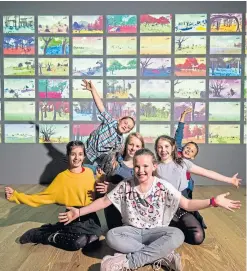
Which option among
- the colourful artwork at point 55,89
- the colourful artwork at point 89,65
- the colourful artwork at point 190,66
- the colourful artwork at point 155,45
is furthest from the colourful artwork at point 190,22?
the colourful artwork at point 55,89

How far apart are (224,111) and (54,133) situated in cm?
238

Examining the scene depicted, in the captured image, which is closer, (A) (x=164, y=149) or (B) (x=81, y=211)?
(B) (x=81, y=211)

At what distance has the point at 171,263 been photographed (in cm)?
246

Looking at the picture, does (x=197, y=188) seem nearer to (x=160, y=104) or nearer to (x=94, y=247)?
(x=160, y=104)

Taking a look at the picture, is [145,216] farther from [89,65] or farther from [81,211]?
[89,65]

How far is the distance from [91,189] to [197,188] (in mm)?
3134

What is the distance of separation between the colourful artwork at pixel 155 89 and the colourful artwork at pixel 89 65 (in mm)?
617

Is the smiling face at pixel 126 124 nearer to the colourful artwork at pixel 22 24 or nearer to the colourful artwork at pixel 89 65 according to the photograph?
the colourful artwork at pixel 89 65

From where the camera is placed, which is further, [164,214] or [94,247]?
[94,247]

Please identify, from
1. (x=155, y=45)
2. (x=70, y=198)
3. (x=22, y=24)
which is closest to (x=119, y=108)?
(x=155, y=45)

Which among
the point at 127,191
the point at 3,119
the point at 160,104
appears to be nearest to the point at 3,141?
the point at 3,119

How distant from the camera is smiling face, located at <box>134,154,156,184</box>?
2.51 metres

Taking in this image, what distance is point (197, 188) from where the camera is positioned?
5945 millimetres

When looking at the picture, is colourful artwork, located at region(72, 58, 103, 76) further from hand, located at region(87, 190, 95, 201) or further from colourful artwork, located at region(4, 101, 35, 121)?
hand, located at region(87, 190, 95, 201)
